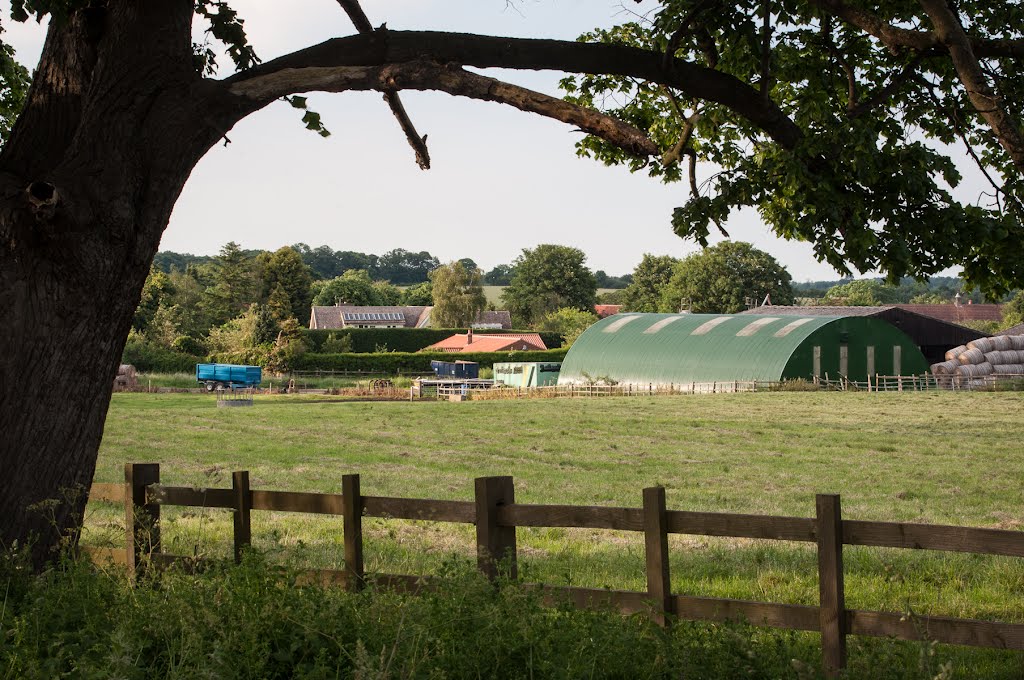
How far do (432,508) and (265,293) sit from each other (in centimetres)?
8505

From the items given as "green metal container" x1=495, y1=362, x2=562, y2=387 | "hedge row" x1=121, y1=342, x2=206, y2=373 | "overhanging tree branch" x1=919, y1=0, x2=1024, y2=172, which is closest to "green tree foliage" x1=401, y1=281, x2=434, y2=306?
"green metal container" x1=495, y1=362, x2=562, y2=387

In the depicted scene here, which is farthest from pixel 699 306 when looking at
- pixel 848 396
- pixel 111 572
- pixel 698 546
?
pixel 111 572

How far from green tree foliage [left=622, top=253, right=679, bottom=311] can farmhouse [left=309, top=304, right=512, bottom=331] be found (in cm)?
1702

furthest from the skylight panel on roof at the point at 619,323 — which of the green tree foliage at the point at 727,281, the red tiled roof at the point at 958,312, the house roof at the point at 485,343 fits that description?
the red tiled roof at the point at 958,312

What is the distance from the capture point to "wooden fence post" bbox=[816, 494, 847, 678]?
5.82 meters

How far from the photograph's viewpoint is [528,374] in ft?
216

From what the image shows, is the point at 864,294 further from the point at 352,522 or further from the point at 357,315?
the point at 352,522

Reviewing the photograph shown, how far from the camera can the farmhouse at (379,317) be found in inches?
5128

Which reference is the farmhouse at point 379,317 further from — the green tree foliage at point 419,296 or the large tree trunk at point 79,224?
the large tree trunk at point 79,224

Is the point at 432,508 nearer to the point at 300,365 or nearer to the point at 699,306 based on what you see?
the point at 300,365

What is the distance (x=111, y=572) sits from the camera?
22.6ft

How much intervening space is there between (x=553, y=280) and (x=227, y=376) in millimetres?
71101

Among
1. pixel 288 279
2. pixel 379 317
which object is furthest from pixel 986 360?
pixel 379 317

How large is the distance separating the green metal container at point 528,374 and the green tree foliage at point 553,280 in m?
52.7
